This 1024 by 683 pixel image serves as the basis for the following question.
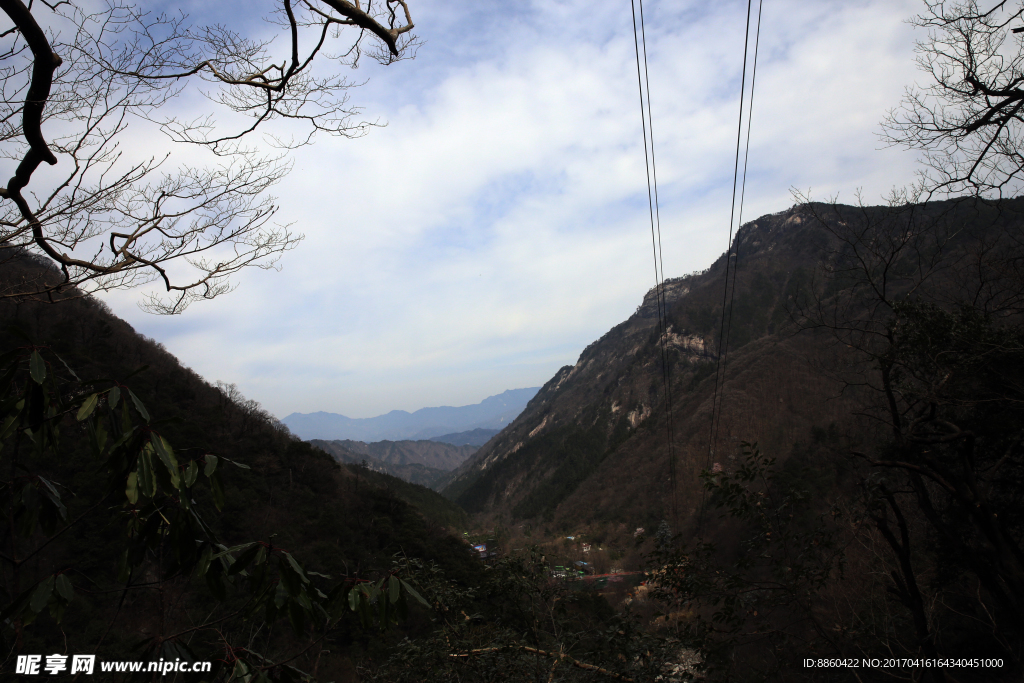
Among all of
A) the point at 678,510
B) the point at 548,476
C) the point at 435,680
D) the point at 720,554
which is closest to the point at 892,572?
the point at 435,680

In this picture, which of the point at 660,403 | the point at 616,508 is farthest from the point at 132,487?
the point at 660,403

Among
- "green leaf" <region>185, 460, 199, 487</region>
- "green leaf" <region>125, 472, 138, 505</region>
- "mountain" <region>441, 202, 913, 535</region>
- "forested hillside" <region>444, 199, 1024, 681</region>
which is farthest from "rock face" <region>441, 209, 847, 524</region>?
"green leaf" <region>125, 472, 138, 505</region>

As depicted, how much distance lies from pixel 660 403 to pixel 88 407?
298 ft

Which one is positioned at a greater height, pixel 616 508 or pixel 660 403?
pixel 660 403

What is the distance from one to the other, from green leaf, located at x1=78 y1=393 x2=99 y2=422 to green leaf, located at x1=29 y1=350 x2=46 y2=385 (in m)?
0.14

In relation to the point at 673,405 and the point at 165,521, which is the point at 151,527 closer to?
the point at 165,521

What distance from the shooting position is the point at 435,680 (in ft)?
16.9

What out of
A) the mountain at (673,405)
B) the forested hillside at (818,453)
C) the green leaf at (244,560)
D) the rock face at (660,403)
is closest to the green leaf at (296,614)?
the green leaf at (244,560)

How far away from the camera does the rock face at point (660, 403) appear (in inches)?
2137

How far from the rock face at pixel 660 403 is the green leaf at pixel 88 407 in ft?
122

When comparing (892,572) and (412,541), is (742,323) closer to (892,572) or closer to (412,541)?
(412,541)

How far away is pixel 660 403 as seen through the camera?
87.4 m

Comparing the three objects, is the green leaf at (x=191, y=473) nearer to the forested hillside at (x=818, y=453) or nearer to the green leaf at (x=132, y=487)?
the green leaf at (x=132, y=487)

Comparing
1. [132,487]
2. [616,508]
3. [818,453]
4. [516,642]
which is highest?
[132,487]
